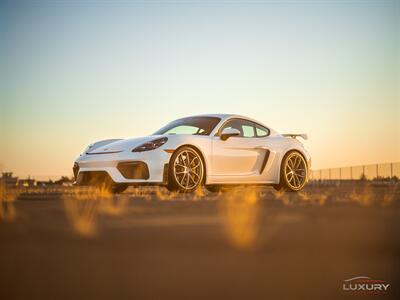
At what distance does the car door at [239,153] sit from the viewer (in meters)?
9.87

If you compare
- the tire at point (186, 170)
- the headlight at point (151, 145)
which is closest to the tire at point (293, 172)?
the tire at point (186, 170)

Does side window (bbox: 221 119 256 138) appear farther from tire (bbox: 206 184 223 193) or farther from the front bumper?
the front bumper

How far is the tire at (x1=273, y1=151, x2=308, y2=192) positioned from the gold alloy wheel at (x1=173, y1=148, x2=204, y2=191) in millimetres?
2272

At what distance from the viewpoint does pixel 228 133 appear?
9.72 meters

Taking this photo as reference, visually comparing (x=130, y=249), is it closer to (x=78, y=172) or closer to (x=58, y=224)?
(x=58, y=224)

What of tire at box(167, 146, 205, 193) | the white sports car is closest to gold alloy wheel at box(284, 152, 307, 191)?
the white sports car

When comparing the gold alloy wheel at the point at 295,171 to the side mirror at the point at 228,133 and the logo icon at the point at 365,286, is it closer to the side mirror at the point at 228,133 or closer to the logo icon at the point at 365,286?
the side mirror at the point at 228,133

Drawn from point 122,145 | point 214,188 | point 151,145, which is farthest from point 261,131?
point 122,145

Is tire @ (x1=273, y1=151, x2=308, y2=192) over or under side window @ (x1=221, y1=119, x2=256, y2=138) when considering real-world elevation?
under

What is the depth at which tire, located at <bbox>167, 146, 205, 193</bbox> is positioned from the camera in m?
8.98

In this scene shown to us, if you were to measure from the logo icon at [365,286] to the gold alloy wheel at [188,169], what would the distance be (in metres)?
6.28

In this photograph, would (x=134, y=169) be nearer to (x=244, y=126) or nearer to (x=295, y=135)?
(x=244, y=126)

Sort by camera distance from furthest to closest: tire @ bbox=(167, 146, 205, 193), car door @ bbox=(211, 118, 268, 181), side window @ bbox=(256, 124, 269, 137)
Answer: side window @ bbox=(256, 124, 269, 137), car door @ bbox=(211, 118, 268, 181), tire @ bbox=(167, 146, 205, 193)

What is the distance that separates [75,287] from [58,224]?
82.4 inches
